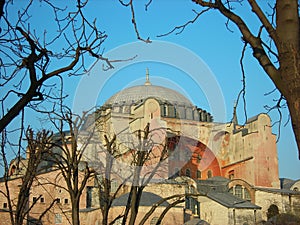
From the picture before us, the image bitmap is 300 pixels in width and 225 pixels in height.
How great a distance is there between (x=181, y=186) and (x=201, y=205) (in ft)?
8.68

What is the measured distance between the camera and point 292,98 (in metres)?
2.91

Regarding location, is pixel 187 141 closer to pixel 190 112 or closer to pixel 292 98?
pixel 190 112

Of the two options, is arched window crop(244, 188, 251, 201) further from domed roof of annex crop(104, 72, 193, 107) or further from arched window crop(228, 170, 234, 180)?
domed roof of annex crop(104, 72, 193, 107)

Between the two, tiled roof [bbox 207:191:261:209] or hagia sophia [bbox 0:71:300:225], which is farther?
tiled roof [bbox 207:191:261:209]

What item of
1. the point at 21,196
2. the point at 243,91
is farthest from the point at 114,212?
the point at 243,91

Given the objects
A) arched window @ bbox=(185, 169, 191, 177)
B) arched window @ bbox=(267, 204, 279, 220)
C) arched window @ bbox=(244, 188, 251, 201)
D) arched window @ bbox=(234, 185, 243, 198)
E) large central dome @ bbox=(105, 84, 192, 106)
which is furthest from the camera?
large central dome @ bbox=(105, 84, 192, 106)

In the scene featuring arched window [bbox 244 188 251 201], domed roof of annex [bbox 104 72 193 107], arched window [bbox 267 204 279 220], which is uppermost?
domed roof of annex [bbox 104 72 193 107]

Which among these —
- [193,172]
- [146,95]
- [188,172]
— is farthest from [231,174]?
[146,95]

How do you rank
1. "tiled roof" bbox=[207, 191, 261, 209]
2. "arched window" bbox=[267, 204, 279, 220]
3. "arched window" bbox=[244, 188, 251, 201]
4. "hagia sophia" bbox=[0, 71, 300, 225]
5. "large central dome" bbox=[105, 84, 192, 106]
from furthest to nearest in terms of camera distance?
"large central dome" bbox=[105, 84, 192, 106] → "arched window" bbox=[244, 188, 251, 201] → "arched window" bbox=[267, 204, 279, 220] → "tiled roof" bbox=[207, 191, 261, 209] → "hagia sophia" bbox=[0, 71, 300, 225]

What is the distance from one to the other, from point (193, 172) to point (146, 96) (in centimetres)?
910

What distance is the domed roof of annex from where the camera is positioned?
50625 millimetres

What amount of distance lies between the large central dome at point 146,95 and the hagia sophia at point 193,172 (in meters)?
0.10

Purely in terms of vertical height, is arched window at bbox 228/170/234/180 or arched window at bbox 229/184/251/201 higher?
arched window at bbox 228/170/234/180

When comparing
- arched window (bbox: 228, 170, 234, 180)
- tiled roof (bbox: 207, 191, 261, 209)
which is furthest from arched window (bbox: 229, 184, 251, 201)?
arched window (bbox: 228, 170, 234, 180)
